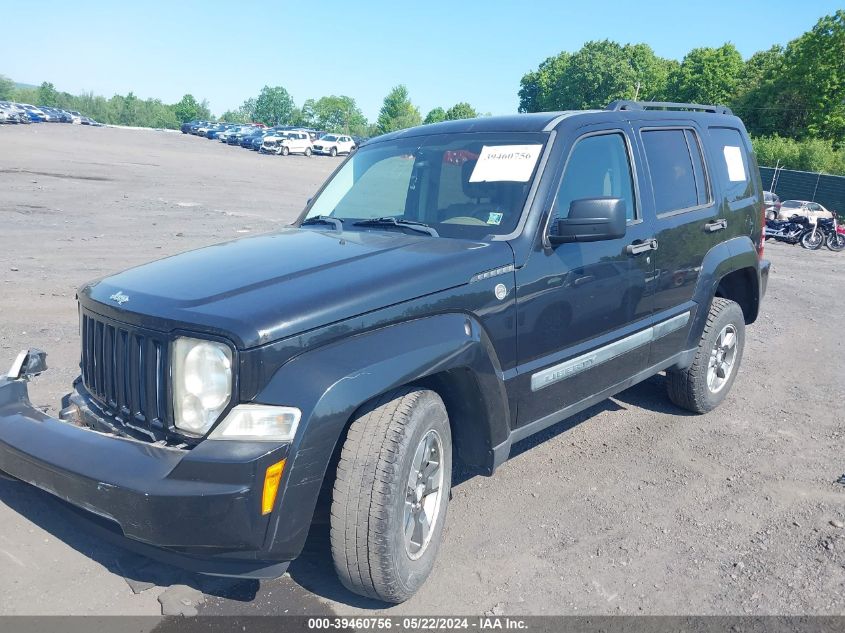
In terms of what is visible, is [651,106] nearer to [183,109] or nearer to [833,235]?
[833,235]

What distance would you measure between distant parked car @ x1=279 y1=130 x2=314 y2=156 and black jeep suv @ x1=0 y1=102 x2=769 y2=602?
157ft

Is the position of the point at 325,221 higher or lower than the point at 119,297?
higher

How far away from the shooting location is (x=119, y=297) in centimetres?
305

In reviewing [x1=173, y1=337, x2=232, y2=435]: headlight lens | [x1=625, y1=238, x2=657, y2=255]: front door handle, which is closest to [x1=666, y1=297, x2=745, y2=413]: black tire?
[x1=625, y1=238, x2=657, y2=255]: front door handle

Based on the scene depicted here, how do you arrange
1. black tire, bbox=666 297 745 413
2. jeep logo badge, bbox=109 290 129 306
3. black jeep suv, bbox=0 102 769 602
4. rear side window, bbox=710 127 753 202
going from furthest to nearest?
rear side window, bbox=710 127 753 202
black tire, bbox=666 297 745 413
jeep logo badge, bbox=109 290 129 306
black jeep suv, bbox=0 102 769 602

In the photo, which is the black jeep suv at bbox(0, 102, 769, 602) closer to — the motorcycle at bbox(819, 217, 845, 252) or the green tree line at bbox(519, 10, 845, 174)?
the motorcycle at bbox(819, 217, 845, 252)

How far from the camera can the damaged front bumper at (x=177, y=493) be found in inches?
98.6

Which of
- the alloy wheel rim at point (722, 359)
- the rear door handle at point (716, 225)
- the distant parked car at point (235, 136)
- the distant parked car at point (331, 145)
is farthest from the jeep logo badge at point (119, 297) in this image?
the distant parked car at point (235, 136)

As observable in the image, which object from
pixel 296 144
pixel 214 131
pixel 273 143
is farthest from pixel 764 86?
pixel 214 131

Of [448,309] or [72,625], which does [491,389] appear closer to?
[448,309]

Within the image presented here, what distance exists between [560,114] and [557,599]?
2.69 metres

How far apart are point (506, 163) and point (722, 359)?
285 cm

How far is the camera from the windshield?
12.5 feet

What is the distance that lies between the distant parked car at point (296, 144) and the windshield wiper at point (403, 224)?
1920 inches
